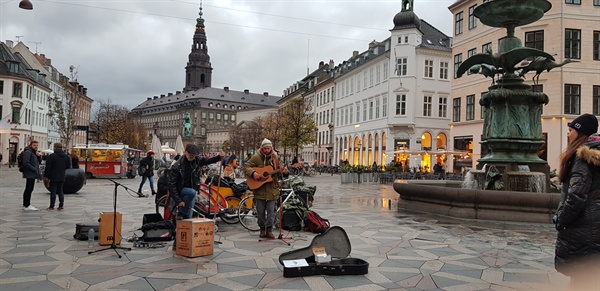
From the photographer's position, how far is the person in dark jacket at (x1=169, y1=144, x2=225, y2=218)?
7848mm

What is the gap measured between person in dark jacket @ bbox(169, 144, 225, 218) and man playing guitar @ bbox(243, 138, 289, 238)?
2.16ft

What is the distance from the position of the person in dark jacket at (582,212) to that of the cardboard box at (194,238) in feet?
15.3

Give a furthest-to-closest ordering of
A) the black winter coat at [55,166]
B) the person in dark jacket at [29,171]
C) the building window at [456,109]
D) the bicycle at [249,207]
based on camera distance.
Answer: the building window at [456,109] → the black winter coat at [55,166] → the person in dark jacket at [29,171] → the bicycle at [249,207]

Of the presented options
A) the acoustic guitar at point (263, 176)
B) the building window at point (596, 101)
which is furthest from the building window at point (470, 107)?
the acoustic guitar at point (263, 176)

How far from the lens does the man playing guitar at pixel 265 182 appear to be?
27.3ft

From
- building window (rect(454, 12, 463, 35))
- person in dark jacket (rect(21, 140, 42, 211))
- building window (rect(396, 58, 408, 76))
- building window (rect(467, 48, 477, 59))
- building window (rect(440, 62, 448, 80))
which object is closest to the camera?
person in dark jacket (rect(21, 140, 42, 211))

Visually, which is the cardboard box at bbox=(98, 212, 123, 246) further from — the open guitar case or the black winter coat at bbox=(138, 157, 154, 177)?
the black winter coat at bbox=(138, 157, 154, 177)

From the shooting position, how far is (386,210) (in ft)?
44.5

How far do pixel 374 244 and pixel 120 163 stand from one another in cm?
2685

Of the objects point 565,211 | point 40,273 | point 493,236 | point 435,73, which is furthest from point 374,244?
point 435,73

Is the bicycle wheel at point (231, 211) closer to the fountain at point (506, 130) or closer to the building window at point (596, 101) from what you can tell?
the fountain at point (506, 130)

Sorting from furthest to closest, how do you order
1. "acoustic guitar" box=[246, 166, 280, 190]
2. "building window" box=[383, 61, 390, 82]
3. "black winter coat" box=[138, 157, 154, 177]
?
"building window" box=[383, 61, 390, 82]
"black winter coat" box=[138, 157, 154, 177]
"acoustic guitar" box=[246, 166, 280, 190]

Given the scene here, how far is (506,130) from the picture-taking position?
12367 millimetres

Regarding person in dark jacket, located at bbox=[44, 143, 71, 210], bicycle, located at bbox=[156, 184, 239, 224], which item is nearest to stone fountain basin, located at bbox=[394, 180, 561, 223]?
bicycle, located at bbox=[156, 184, 239, 224]
